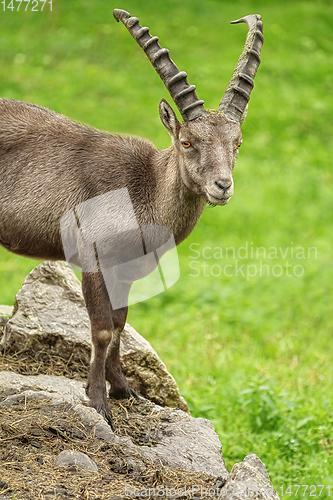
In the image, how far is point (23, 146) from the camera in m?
5.77

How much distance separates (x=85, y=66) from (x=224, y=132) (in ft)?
53.3

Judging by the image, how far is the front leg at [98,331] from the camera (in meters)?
5.45

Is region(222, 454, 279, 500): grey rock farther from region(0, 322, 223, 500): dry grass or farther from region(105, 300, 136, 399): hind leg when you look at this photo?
region(105, 300, 136, 399): hind leg

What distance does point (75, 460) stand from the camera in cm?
450

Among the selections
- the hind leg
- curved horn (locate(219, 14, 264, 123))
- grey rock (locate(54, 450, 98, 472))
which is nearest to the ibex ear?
curved horn (locate(219, 14, 264, 123))

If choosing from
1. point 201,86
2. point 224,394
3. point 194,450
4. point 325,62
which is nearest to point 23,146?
point 194,450

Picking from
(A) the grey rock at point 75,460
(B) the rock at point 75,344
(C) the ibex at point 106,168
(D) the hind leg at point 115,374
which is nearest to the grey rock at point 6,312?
(B) the rock at point 75,344

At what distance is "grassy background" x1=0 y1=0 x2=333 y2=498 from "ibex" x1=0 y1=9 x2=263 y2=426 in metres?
2.60

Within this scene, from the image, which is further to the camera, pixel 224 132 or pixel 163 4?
pixel 163 4

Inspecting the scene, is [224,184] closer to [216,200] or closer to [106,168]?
[216,200]

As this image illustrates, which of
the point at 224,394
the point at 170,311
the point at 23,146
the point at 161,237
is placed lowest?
the point at 224,394

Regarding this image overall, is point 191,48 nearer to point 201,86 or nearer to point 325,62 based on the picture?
point 201,86

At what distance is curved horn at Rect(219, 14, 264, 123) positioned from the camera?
5.34 metres

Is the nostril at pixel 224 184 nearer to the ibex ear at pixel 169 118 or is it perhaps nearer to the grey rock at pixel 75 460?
the ibex ear at pixel 169 118
